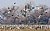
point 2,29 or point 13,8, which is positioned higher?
point 13,8

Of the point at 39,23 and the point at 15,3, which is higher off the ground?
the point at 15,3

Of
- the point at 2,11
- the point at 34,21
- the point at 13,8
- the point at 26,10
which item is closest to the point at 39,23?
the point at 34,21

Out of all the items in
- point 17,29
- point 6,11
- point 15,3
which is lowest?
point 17,29

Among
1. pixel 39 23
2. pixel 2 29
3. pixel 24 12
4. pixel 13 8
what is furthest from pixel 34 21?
pixel 2 29

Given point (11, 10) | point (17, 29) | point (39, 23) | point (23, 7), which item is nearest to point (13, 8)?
point (11, 10)

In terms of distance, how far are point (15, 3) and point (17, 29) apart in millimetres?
378

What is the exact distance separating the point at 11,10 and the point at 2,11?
0.43ft

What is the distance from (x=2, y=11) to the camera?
173 centimetres

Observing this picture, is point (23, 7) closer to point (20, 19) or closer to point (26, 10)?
point (26, 10)

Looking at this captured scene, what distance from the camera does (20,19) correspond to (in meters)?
1.73

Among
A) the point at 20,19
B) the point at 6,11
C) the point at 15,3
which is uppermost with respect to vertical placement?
the point at 15,3

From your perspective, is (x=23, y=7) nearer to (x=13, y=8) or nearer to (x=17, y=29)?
(x=13, y=8)

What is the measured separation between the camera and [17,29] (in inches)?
66.6

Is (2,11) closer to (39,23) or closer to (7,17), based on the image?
(7,17)
